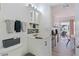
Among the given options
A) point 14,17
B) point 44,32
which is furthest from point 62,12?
point 14,17

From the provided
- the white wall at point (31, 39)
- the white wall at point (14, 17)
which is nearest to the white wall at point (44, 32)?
the white wall at point (31, 39)

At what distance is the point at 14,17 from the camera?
1712mm

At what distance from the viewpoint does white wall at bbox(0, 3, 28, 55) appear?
1642mm

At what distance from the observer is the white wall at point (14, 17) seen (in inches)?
64.6

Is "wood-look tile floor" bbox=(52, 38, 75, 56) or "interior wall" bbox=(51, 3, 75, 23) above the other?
"interior wall" bbox=(51, 3, 75, 23)

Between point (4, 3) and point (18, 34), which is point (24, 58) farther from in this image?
point (4, 3)

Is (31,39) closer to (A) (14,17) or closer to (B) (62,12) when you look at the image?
(A) (14,17)

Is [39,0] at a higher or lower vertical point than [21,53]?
higher

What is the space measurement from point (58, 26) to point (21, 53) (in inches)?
28.8

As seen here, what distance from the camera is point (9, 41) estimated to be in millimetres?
1682

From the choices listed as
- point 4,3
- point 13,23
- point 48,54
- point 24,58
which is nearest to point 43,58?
point 48,54

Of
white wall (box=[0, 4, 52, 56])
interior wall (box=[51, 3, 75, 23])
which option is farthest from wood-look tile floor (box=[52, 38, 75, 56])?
interior wall (box=[51, 3, 75, 23])

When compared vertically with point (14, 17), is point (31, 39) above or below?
below

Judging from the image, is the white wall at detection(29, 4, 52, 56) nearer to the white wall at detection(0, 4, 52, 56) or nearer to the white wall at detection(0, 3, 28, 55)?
the white wall at detection(0, 4, 52, 56)
